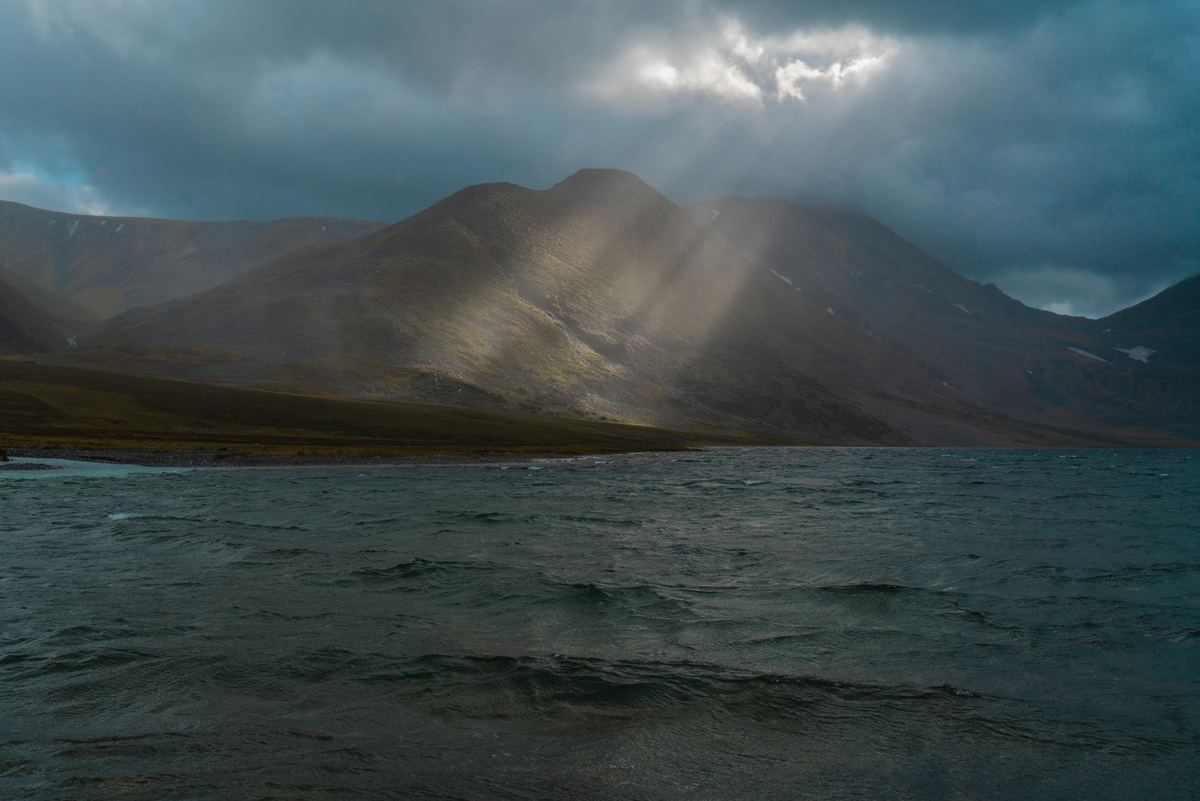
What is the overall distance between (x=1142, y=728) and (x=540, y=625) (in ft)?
48.0

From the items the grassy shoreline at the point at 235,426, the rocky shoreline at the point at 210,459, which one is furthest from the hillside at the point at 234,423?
the rocky shoreline at the point at 210,459

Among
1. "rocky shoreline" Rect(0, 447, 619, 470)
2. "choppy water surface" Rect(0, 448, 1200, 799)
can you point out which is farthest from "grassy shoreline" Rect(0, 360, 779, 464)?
"choppy water surface" Rect(0, 448, 1200, 799)

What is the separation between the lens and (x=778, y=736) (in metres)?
14.4

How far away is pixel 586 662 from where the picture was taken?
18.6 m

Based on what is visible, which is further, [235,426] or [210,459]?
[235,426]

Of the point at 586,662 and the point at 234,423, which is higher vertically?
the point at 234,423

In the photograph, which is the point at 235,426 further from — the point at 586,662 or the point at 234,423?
the point at 586,662

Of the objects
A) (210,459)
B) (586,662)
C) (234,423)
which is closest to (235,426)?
(234,423)

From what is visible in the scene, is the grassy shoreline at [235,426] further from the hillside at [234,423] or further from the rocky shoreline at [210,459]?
the rocky shoreline at [210,459]

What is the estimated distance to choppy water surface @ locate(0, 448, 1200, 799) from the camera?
12633 mm

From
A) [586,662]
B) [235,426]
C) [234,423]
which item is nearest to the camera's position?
[586,662]

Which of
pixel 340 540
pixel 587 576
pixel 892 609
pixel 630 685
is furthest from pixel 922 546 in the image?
pixel 340 540

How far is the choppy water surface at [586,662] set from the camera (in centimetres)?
1263

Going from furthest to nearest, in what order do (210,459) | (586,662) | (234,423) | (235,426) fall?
(234,423) → (235,426) → (210,459) → (586,662)
